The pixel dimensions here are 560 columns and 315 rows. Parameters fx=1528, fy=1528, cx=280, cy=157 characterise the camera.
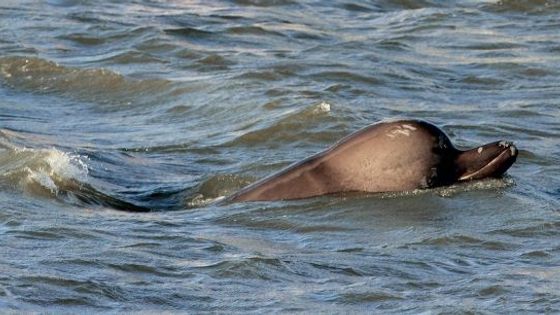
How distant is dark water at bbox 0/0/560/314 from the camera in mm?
6527

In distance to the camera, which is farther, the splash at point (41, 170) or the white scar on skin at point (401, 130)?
the splash at point (41, 170)

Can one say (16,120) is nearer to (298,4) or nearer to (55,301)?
(55,301)

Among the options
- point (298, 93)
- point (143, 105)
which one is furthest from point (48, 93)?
point (298, 93)

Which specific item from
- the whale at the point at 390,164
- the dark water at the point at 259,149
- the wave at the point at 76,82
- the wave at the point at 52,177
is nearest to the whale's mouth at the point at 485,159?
the whale at the point at 390,164

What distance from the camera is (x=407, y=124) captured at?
324 inches

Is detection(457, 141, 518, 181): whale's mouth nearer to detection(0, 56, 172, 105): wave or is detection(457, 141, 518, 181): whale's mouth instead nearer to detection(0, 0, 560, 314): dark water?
detection(0, 0, 560, 314): dark water

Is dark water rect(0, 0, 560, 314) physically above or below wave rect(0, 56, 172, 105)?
above

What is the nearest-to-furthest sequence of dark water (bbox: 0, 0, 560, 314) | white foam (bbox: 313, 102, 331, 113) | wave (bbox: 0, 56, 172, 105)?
dark water (bbox: 0, 0, 560, 314) → white foam (bbox: 313, 102, 331, 113) → wave (bbox: 0, 56, 172, 105)

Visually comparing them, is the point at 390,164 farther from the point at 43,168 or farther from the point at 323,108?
the point at 323,108

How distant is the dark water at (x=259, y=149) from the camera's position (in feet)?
21.4

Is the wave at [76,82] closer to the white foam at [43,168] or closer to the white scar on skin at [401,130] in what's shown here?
the white foam at [43,168]

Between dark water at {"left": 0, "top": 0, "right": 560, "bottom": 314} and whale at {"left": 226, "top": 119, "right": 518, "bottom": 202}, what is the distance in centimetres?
10

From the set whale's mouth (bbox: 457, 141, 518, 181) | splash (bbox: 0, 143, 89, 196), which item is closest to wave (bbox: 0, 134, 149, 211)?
splash (bbox: 0, 143, 89, 196)

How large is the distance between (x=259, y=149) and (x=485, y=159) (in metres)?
2.48
